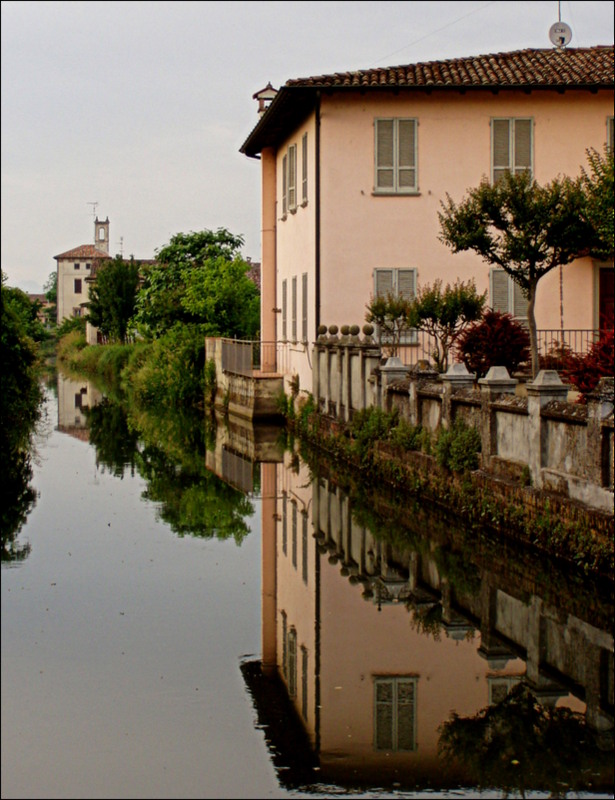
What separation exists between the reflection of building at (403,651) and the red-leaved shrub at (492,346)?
1174cm

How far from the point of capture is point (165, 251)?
54.9 m

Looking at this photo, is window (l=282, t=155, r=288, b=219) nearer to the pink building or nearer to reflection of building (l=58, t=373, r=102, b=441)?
the pink building

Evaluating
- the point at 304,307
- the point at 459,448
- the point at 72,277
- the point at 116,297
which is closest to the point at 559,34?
the point at 304,307

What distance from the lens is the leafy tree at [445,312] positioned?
81.3 ft

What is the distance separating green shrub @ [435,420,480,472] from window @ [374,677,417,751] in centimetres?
745

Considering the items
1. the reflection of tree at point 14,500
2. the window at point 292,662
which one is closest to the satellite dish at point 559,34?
the reflection of tree at point 14,500

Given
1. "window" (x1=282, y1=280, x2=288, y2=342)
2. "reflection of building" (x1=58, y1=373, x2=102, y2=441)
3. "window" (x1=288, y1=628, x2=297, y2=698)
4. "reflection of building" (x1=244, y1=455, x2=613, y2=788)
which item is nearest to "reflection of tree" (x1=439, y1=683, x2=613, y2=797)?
"reflection of building" (x1=244, y1=455, x2=613, y2=788)

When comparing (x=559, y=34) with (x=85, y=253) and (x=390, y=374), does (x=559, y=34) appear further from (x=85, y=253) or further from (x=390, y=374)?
(x=85, y=253)

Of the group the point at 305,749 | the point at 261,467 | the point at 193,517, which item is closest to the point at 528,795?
the point at 305,749

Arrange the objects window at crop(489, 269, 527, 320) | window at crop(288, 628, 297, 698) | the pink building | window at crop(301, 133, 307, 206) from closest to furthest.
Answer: window at crop(288, 628, 297, 698)
the pink building
window at crop(489, 269, 527, 320)
window at crop(301, 133, 307, 206)

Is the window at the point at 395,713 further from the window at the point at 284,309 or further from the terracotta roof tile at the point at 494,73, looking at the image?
the window at the point at 284,309

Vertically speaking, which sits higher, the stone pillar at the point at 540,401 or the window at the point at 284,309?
the window at the point at 284,309

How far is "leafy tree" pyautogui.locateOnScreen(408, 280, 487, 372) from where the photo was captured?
2478cm

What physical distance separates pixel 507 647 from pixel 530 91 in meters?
21.4
